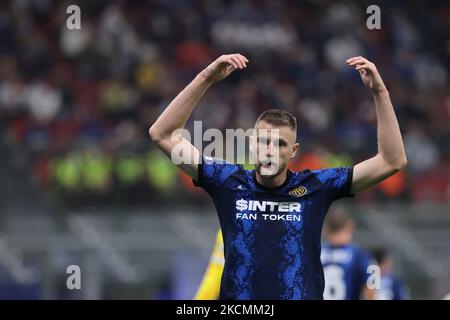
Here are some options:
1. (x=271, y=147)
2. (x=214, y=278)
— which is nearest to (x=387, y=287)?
(x=214, y=278)

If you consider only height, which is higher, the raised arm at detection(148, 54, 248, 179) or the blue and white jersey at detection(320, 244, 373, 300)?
the raised arm at detection(148, 54, 248, 179)

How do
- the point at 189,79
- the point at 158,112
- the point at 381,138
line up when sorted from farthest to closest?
the point at 189,79 < the point at 158,112 < the point at 381,138

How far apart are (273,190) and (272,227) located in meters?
0.20

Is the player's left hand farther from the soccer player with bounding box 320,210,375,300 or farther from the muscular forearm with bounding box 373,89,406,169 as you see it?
the soccer player with bounding box 320,210,375,300

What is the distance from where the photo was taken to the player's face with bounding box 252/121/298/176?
526 cm

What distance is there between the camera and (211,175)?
5.49 metres

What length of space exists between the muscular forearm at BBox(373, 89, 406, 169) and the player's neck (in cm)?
47

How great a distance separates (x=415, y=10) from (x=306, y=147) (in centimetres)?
714

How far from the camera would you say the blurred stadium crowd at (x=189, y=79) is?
15805 mm

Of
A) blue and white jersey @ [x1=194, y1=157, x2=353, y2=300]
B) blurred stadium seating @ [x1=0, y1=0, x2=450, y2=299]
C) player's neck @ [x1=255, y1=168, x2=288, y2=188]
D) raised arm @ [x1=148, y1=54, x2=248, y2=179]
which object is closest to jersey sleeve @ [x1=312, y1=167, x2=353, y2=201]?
blue and white jersey @ [x1=194, y1=157, x2=353, y2=300]

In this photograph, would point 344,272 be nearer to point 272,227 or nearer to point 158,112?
point 272,227

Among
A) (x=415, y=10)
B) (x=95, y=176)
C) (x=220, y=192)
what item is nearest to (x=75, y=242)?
(x=95, y=176)

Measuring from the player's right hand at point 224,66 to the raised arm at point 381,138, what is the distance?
1.63ft

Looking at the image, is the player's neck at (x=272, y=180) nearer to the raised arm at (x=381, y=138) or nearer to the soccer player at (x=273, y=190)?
the soccer player at (x=273, y=190)
